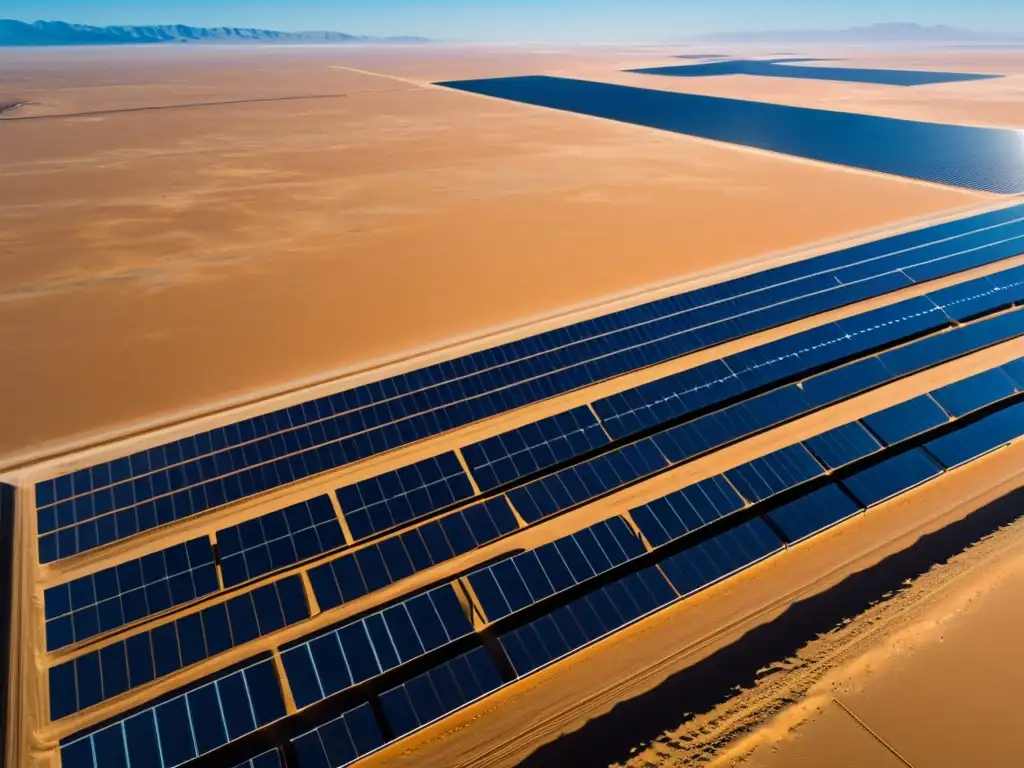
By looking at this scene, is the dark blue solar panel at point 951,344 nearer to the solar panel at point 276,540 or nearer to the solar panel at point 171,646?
the solar panel at point 276,540

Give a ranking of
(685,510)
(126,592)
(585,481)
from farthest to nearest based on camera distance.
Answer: (585,481)
(685,510)
(126,592)

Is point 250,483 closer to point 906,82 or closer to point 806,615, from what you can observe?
point 806,615

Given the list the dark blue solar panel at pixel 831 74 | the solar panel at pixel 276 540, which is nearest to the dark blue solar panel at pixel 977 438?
the solar panel at pixel 276 540

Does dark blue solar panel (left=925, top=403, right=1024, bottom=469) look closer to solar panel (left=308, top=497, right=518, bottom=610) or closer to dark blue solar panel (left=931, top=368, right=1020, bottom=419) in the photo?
dark blue solar panel (left=931, top=368, right=1020, bottom=419)

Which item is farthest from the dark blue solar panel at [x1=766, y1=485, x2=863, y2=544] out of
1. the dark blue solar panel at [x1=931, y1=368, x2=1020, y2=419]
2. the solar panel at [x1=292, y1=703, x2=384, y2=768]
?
the solar panel at [x1=292, y1=703, x2=384, y2=768]

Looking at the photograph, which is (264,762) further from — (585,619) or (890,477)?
(890,477)

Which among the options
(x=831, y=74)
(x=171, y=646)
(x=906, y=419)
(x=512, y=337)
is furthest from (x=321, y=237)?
(x=831, y=74)
